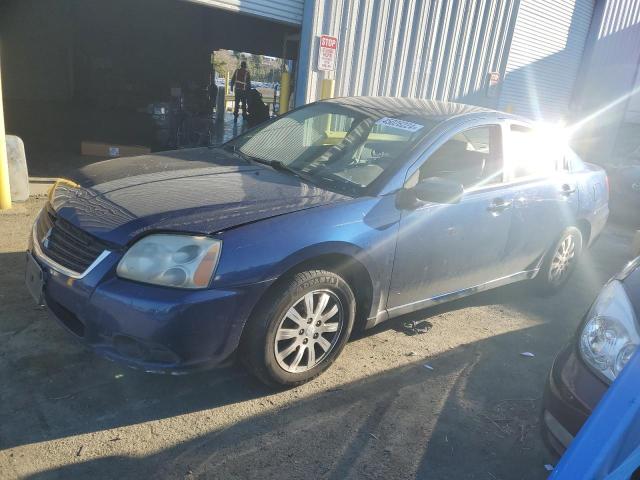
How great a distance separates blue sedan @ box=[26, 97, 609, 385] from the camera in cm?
247

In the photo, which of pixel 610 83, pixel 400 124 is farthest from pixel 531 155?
pixel 610 83

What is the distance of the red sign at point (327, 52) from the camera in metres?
7.63

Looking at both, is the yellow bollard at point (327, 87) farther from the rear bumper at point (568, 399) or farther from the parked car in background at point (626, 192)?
the rear bumper at point (568, 399)

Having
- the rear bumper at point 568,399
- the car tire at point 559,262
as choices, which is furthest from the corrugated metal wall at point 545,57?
the rear bumper at point 568,399

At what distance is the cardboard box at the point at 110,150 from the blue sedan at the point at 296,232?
5162mm

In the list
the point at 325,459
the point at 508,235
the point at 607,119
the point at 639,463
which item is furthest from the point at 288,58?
the point at 607,119

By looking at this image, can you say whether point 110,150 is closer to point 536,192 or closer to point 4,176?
point 4,176

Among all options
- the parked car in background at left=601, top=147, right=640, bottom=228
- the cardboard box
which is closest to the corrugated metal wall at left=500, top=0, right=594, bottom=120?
the parked car in background at left=601, top=147, right=640, bottom=228

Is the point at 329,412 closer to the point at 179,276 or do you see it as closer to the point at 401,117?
the point at 179,276

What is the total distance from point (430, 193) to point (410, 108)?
103 cm

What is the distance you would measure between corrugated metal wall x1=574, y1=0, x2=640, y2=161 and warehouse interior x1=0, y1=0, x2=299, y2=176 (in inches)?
334

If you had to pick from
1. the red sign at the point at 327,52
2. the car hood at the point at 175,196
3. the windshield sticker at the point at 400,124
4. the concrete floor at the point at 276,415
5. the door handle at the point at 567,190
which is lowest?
the concrete floor at the point at 276,415

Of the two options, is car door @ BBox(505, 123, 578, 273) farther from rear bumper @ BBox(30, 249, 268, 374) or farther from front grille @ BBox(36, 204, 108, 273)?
front grille @ BBox(36, 204, 108, 273)

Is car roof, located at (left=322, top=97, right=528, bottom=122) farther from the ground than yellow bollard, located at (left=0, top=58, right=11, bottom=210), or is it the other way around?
car roof, located at (left=322, top=97, right=528, bottom=122)
